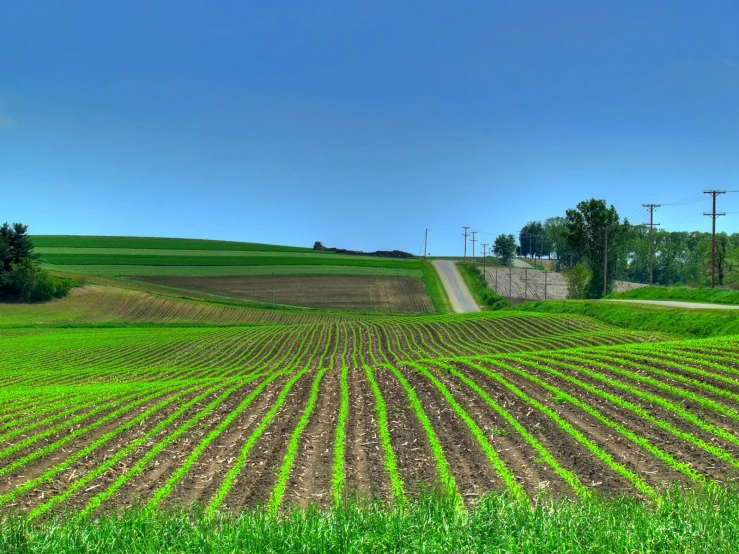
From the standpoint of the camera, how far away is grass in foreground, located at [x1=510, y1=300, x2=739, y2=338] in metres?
32.6

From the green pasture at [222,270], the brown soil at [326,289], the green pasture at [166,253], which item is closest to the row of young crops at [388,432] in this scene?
the brown soil at [326,289]

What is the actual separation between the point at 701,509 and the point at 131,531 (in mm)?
6429

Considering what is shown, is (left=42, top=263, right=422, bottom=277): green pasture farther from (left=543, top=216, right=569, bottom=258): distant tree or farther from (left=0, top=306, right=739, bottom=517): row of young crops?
(left=0, top=306, right=739, bottom=517): row of young crops

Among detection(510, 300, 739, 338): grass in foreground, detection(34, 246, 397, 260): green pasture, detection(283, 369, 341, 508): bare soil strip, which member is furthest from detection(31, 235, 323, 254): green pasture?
detection(283, 369, 341, 508): bare soil strip

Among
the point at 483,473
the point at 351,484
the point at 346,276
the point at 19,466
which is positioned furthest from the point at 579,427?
the point at 346,276

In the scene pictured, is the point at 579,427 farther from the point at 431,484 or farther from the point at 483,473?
the point at 431,484

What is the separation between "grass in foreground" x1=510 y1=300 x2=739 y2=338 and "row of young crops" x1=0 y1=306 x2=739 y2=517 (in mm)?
13155

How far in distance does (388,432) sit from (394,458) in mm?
1985

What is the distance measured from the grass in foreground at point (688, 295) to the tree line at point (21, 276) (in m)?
68.5

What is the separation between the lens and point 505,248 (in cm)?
15362

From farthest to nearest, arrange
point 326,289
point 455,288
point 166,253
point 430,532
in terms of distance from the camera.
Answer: point 166,253
point 455,288
point 326,289
point 430,532

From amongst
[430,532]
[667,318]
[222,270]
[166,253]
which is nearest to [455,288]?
[222,270]

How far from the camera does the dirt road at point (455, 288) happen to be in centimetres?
8456

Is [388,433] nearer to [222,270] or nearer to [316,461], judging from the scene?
[316,461]
